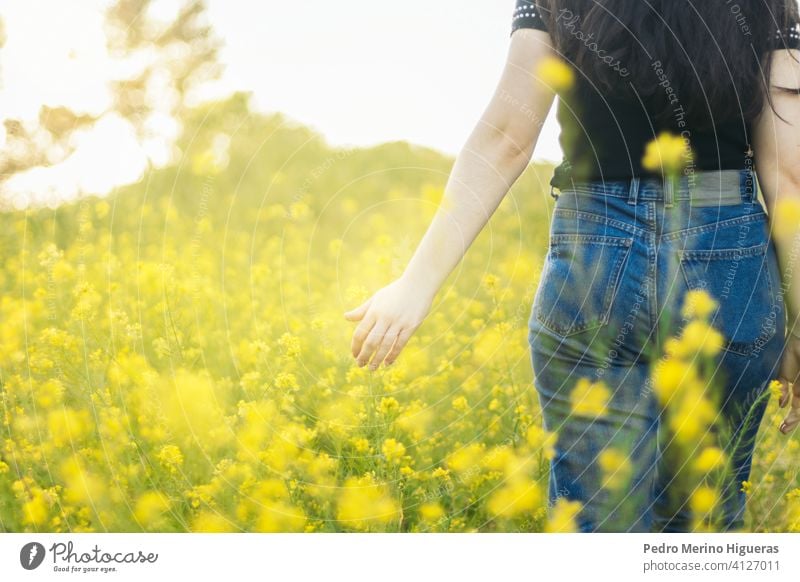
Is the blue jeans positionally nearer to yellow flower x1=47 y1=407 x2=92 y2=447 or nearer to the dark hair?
the dark hair

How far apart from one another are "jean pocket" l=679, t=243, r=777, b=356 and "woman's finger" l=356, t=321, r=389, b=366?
51 cm

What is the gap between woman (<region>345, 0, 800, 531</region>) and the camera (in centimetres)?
128

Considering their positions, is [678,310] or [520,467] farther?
[520,467]

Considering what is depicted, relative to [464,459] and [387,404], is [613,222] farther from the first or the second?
[464,459]

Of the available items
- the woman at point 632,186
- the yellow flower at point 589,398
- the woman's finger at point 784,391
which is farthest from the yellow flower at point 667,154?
the woman's finger at point 784,391

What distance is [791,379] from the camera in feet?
5.27

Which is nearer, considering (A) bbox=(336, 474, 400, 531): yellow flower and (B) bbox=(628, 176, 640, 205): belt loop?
(B) bbox=(628, 176, 640, 205): belt loop

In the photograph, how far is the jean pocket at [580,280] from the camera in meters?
1.31

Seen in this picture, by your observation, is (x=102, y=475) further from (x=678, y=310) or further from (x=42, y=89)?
(x=678, y=310)

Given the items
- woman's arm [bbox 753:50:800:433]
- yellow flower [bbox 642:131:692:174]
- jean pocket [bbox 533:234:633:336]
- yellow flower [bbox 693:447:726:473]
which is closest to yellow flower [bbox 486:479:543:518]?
yellow flower [bbox 693:447:726:473]
